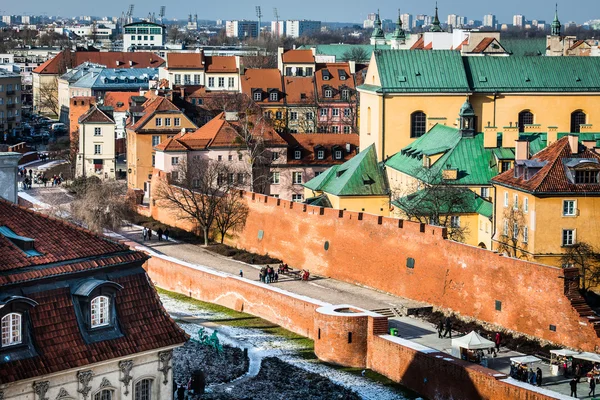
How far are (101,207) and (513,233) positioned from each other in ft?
71.0

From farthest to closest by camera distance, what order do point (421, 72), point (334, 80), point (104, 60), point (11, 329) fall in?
point (104, 60) < point (334, 80) < point (421, 72) < point (11, 329)

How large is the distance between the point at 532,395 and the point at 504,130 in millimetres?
25096

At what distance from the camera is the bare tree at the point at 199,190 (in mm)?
62219

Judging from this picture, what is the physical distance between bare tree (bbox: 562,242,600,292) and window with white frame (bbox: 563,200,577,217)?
1042 millimetres

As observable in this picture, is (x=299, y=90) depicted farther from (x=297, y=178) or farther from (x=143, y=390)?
(x=143, y=390)

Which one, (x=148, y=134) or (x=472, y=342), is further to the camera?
(x=148, y=134)

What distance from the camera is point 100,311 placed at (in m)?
25.5

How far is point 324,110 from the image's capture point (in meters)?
96.2

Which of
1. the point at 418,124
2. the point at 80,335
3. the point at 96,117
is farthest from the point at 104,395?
the point at 96,117

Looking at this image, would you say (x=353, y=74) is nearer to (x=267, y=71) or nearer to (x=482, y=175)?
(x=267, y=71)

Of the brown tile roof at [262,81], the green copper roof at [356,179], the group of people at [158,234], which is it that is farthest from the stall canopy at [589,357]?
the brown tile roof at [262,81]

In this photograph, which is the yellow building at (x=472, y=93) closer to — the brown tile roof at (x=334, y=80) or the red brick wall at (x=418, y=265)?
the red brick wall at (x=418, y=265)

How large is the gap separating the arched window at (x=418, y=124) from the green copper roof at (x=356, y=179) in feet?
7.94

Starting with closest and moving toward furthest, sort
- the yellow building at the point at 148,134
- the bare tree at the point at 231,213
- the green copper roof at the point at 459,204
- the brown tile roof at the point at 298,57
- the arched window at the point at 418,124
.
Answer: the green copper roof at the point at 459,204 < the bare tree at the point at 231,213 < the arched window at the point at 418,124 < the yellow building at the point at 148,134 < the brown tile roof at the point at 298,57
